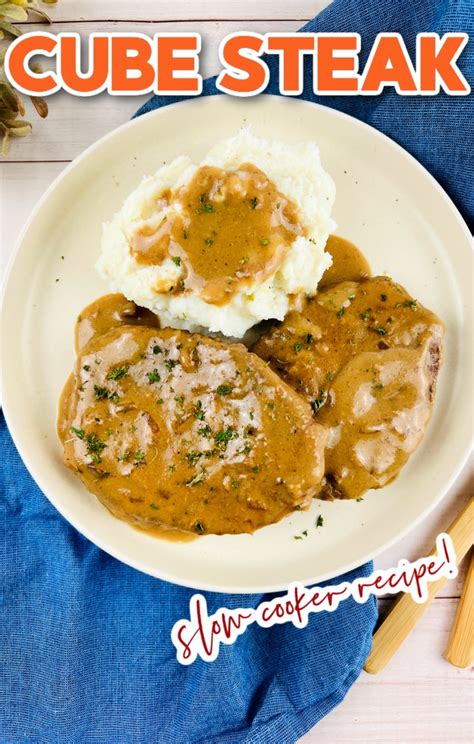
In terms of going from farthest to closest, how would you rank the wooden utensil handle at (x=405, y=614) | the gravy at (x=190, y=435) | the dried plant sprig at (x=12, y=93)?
the wooden utensil handle at (x=405, y=614) → the dried plant sprig at (x=12, y=93) → the gravy at (x=190, y=435)

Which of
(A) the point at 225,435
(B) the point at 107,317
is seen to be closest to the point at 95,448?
(A) the point at 225,435

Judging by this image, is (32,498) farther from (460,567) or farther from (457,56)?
(457,56)

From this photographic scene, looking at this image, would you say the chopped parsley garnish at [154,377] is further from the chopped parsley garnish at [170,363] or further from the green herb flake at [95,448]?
the green herb flake at [95,448]

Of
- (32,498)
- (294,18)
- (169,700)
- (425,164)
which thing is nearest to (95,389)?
(32,498)

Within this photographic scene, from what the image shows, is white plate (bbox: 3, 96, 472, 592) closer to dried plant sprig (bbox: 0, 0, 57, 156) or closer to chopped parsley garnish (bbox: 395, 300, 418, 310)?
chopped parsley garnish (bbox: 395, 300, 418, 310)

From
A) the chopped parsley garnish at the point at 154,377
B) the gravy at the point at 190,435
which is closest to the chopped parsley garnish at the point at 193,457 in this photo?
the gravy at the point at 190,435

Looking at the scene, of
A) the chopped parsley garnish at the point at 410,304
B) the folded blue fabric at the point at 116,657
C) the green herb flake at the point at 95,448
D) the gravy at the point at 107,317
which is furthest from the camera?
the folded blue fabric at the point at 116,657
